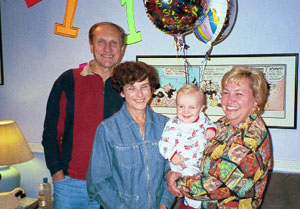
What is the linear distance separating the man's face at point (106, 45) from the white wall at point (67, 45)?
2.30 feet

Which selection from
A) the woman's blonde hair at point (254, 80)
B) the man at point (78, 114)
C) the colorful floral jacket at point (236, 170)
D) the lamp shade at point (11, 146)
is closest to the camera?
the colorful floral jacket at point (236, 170)

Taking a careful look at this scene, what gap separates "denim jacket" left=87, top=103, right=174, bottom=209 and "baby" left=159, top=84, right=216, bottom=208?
0.12 meters

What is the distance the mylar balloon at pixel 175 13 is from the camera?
1.50 meters

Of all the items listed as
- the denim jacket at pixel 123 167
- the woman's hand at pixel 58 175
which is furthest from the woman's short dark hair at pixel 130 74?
the woman's hand at pixel 58 175

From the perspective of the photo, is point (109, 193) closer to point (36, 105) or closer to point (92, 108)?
point (92, 108)

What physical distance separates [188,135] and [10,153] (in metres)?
1.78

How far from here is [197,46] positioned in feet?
8.22

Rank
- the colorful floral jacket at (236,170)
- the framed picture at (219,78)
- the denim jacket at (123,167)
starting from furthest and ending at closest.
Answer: the framed picture at (219,78), the denim jacket at (123,167), the colorful floral jacket at (236,170)

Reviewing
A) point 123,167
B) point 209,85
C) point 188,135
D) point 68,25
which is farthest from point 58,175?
point 68,25

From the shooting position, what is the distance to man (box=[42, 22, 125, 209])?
1.90 metres

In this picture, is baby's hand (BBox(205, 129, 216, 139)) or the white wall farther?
the white wall

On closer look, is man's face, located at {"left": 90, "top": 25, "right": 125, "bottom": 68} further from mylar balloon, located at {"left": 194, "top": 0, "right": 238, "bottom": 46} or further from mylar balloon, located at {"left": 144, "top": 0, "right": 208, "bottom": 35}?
mylar balloon, located at {"left": 194, "top": 0, "right": 238, "bottom": 46}

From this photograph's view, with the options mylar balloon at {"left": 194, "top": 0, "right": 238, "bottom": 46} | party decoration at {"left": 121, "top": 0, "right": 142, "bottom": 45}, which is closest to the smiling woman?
mylar balloon at {"left": 194, "top": 0, "right": 238, "bottom": 46}

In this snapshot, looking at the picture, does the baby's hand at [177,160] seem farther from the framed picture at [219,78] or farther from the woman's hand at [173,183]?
the framed picture at [219,78]
